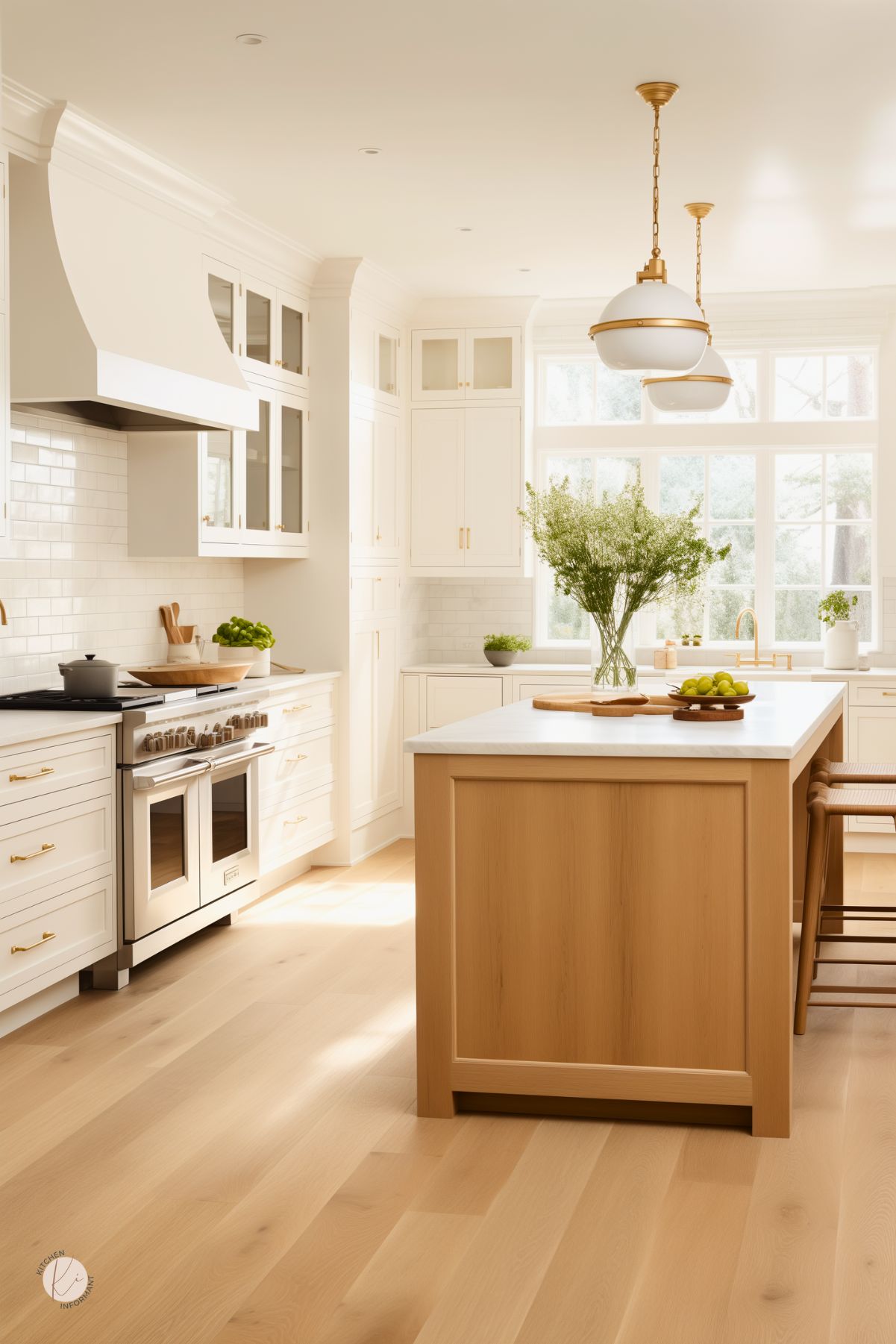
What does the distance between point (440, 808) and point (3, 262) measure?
223 centimetres

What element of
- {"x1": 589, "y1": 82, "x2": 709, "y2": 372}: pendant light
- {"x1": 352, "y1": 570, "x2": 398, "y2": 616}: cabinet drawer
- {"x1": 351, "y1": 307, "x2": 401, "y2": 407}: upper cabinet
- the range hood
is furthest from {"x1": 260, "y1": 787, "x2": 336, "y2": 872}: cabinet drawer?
{"x1": 589, "y1": 82, "x2": 709, "y2": 372}: pendant light

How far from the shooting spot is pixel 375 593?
22.9ft

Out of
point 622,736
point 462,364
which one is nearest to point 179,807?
point 622,736

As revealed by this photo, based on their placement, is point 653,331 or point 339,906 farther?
point 339,906

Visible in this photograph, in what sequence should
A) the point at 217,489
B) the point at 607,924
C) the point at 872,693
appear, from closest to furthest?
the point at 607,924, the point at 217,489, the point at 872,693

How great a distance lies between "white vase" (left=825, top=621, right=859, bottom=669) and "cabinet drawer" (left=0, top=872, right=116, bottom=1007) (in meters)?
4.21

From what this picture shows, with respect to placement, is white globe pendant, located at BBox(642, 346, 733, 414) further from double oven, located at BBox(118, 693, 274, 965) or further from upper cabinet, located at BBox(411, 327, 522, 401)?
upper cabinet, located at BBox(411, 327, 522, 401)

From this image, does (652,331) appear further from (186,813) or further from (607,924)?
(186,813)

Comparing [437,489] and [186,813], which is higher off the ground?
[437,489]

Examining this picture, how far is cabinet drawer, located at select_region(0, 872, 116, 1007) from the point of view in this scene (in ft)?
12.8

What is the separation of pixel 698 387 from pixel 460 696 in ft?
9.61

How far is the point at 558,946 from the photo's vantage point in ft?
11.2

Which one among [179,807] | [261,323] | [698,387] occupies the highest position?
[261,323]

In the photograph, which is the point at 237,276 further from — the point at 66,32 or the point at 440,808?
the point at 440,808
